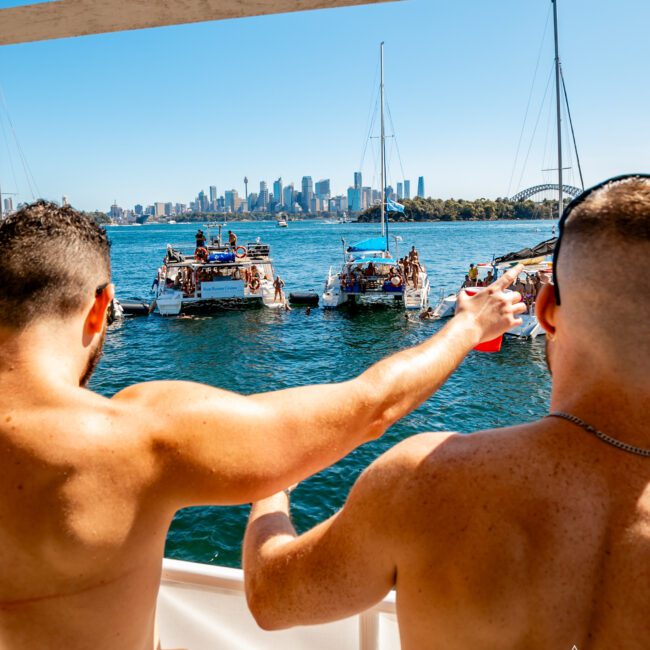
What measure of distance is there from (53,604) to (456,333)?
3.92 feet

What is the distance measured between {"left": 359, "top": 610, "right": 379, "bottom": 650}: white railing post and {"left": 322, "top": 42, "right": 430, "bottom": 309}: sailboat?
25.9 meters

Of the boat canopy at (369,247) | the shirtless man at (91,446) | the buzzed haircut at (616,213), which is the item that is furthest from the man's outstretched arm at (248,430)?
the boat canopy at (369,247)

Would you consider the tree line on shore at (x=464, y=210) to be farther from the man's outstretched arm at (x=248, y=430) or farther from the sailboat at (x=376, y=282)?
the man's outstretched arm at (x=248, y=430)

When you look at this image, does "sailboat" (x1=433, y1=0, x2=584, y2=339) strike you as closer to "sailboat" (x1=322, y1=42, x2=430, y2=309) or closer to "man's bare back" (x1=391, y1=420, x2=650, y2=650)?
"sailboat" (x1=322, y1=42, x2=430, y2=309)

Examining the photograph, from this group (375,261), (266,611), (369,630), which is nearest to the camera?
(266,611)

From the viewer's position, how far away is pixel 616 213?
39.6 inches

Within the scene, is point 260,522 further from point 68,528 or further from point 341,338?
point 341,338

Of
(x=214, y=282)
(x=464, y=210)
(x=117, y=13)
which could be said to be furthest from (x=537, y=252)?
(x=464, y=210)

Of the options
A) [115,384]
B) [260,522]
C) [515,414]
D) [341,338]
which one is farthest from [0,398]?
[341,338]

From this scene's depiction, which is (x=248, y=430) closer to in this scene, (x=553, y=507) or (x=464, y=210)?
(x=553, y=507)

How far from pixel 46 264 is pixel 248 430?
0.60 metres

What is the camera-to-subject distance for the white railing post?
6.23 ft

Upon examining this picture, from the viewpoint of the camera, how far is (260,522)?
1383mm

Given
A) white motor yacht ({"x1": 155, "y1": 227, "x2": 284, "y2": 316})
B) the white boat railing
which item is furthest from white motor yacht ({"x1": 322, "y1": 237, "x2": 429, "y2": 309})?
the white boat railing
